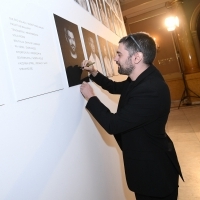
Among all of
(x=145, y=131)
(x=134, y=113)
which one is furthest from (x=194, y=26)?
(x=134, y=113)

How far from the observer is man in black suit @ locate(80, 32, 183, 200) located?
1.25 m

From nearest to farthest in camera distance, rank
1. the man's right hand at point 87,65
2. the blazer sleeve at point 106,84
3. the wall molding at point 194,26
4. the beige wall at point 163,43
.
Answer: the man's right hand at point 87,65, the blazer sleeve at point 106,84, the wall molding at point 194,26, the beige wall at point 163,43

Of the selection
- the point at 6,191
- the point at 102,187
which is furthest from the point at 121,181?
the point at 6,191

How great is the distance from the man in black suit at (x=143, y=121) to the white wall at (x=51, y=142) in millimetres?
226

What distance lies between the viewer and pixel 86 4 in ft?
6.59

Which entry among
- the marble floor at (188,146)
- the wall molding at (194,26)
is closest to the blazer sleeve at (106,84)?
the marble floor at (188,146)

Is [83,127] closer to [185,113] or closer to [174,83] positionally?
[185,113]

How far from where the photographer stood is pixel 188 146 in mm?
3773

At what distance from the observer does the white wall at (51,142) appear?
0.78 m

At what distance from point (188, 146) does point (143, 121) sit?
2998 millimetres

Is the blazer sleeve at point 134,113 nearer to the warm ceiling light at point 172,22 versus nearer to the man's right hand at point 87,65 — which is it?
the man's right hand at point 87,65

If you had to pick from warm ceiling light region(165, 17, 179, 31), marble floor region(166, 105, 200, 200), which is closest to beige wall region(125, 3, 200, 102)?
warm ceiling light region(165, 17, 179, 31)

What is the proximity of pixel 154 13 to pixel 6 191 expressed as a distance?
341 inches

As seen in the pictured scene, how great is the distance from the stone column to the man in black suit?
6.52 meters
